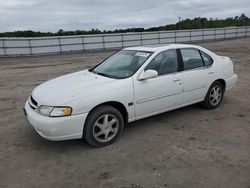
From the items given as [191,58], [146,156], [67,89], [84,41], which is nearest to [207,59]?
[191,58]

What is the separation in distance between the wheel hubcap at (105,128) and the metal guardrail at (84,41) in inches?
680

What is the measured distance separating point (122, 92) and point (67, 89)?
0.85 metres

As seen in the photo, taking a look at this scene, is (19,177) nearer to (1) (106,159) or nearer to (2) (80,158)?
(2) (80,158)

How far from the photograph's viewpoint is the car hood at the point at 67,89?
338 cm

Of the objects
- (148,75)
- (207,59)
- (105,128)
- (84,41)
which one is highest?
(84,41)

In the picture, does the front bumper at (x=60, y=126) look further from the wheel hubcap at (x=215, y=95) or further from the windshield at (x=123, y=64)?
the wheel hubcap at (x=215, y=95)

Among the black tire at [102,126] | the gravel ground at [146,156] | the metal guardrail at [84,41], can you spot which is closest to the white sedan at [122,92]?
the black tire at [102,126]

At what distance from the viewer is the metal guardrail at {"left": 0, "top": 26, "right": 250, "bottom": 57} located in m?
18.4

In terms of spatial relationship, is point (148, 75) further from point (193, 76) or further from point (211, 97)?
point (211, 97)

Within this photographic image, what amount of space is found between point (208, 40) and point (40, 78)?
2513 cm

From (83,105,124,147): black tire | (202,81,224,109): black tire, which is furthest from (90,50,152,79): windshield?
(202,81,224,109): black tire

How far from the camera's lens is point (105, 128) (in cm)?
361

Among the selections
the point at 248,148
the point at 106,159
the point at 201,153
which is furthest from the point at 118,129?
the point at 248,148

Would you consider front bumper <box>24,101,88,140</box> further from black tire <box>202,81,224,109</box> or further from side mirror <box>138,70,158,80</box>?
black tire <box>202,81,224,109</box>
